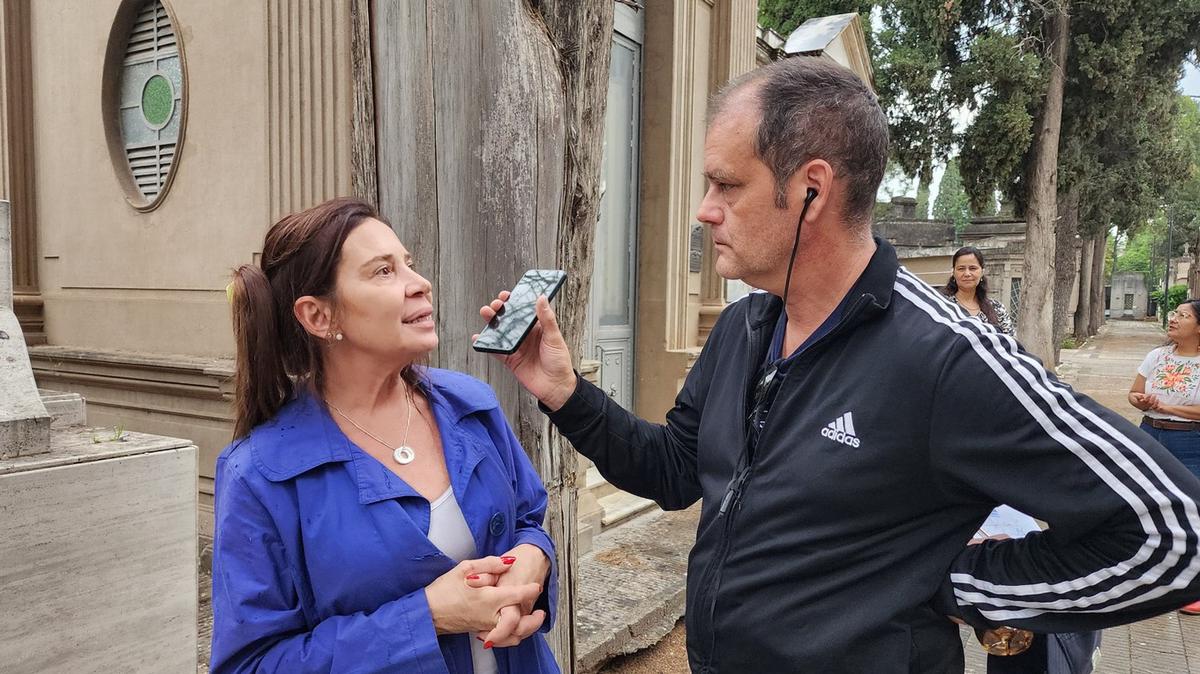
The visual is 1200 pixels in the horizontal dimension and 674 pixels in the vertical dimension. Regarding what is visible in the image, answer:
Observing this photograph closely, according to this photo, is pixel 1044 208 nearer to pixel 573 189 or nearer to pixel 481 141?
pixel 573 189

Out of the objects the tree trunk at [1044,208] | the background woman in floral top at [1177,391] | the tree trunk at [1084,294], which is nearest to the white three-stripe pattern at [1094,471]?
the background woman in floral top at [1177,391]

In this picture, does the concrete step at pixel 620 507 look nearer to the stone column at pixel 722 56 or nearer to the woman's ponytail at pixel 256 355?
the stone column at pixel 722 56

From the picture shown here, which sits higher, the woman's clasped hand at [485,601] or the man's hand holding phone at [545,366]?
the man's hand holding phone at [545,366]

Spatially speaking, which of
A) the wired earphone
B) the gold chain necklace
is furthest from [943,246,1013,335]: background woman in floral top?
the gold chain necklace

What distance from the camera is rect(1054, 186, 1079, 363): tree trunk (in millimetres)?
17414

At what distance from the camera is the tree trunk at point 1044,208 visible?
1400 cm

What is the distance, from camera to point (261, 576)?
4.85 ft

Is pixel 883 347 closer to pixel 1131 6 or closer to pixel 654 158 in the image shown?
pixel 654 158

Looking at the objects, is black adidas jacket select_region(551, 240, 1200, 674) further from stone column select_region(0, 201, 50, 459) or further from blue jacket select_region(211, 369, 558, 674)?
stone column select_region(0, 201, 50, 459)

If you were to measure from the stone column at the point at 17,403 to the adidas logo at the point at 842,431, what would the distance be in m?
2.64

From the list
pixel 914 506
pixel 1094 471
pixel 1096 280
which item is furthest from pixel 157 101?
pixel 1096 280

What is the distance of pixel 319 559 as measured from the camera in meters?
1.52

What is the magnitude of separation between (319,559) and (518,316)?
0.68m

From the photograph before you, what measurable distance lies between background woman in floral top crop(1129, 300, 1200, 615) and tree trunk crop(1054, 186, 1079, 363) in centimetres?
1164
